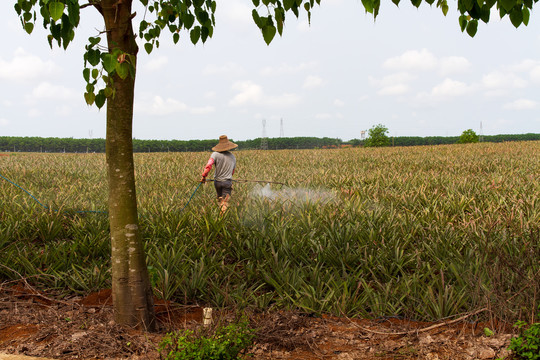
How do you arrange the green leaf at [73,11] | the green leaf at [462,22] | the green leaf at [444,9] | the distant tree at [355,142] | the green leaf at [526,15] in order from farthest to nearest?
1. the distant tree at [355,142]
2. the green leaf at [444,9]
3. the green leaf at [462,22]
4. the green leaf at [526,15]
5. the green leaf at [73,11]

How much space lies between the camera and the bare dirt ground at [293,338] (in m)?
3.04

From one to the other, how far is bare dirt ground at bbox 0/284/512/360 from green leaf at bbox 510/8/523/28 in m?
2.32

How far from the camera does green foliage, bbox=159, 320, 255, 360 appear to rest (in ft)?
8.58

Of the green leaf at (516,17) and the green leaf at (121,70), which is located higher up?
the green leaf at (516,17)

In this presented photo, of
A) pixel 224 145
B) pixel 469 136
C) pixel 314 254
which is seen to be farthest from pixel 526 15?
pixel 469 136

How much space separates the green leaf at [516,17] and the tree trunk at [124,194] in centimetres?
290

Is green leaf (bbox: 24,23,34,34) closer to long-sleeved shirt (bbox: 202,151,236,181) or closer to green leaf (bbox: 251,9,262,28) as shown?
green leaf (bbox: 251,9,262,28)

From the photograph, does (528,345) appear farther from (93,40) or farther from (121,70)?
(93,40)

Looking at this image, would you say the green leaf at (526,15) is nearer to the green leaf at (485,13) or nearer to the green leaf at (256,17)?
the green leaf at (485,13)

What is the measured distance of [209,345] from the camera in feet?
8.66

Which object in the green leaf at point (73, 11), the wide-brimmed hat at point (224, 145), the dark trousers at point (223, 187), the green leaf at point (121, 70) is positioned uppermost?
the green leaf at point (73, 11)

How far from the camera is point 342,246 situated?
208 inches

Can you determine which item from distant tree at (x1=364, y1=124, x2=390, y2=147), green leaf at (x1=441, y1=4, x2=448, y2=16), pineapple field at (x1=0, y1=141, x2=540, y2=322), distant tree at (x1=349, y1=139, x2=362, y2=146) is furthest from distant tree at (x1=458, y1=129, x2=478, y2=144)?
green leaf at (x1=441, y1=4, x2=448, y2=16)

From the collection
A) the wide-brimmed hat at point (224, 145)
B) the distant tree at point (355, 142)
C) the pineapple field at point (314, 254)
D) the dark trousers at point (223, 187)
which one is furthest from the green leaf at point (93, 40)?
the distant tree at point (355, 142)
